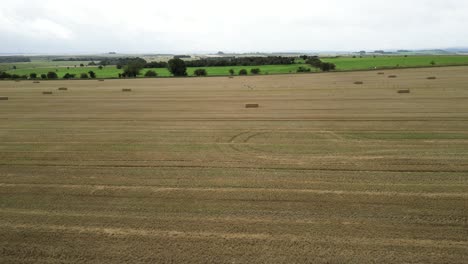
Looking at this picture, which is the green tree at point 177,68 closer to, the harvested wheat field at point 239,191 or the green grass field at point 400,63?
the green grass field at point 400,63

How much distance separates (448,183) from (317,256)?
665 cm

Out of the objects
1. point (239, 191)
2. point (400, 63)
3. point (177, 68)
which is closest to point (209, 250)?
point (239, 191)

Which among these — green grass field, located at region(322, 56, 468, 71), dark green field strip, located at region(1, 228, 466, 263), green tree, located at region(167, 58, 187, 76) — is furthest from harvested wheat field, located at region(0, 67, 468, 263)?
green tree, located at region(167, 58, 187, 76)

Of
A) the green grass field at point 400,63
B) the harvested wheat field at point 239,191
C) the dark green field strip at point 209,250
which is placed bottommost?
the dark green field strip at point 209,250

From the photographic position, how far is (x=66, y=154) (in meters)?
15.7

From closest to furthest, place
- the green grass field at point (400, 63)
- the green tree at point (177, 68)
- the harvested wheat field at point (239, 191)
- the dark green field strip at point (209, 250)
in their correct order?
the dark green field strip at point (209, 250), the harvested wheat field at point (239, 191), the green grass field at point (400, 63), the green tree at point (177, 68)

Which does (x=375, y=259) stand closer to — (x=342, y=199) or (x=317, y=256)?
(x=317, y=256)

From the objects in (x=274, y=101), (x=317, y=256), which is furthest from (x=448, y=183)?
(x=274, y=101)

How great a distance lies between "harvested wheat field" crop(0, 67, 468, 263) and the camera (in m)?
7.73

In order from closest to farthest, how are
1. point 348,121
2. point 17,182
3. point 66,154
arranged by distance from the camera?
point 17,182
point 66,154
point 348,121

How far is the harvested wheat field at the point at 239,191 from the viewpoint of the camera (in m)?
7.73

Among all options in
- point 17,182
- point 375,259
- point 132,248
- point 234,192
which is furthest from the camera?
point 17,182

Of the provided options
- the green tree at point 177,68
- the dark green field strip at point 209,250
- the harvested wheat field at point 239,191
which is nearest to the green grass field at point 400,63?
the green tree at point 177,68

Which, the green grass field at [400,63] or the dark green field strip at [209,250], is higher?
the green grass field at [400,63]
